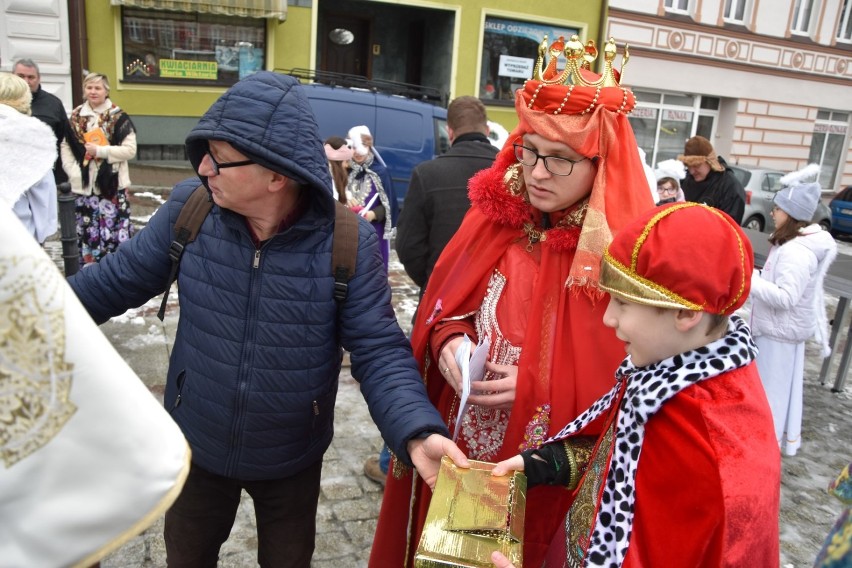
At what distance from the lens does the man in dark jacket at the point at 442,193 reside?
12.8 feet

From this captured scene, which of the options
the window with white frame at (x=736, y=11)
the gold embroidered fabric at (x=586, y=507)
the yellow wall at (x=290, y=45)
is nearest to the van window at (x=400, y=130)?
the yellow wall at (x=290, y=45)

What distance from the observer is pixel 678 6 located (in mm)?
17594

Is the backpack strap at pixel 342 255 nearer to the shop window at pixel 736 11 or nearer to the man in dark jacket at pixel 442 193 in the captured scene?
the man in dark jacket at pixel 442 193

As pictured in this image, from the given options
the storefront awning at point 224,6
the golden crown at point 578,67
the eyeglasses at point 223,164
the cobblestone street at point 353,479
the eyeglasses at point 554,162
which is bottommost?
the cobblestone street at point 353,479

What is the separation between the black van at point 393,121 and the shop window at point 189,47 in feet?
15.3

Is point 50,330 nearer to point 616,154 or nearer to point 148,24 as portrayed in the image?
point 616,154

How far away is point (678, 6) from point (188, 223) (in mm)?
18705

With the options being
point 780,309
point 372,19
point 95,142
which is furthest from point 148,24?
point 780,309

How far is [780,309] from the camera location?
4.36 metres

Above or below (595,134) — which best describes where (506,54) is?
above

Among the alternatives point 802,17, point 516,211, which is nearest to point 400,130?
point 516,211

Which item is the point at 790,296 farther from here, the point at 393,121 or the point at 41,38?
the point at 41,38

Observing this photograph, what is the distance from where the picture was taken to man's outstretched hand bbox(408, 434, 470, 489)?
1.76m

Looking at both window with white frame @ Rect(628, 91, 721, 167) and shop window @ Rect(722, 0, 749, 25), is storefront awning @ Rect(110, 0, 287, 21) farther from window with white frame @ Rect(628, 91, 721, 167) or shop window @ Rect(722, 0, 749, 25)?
shop window @ Rect(722, 0, 749, 25)
